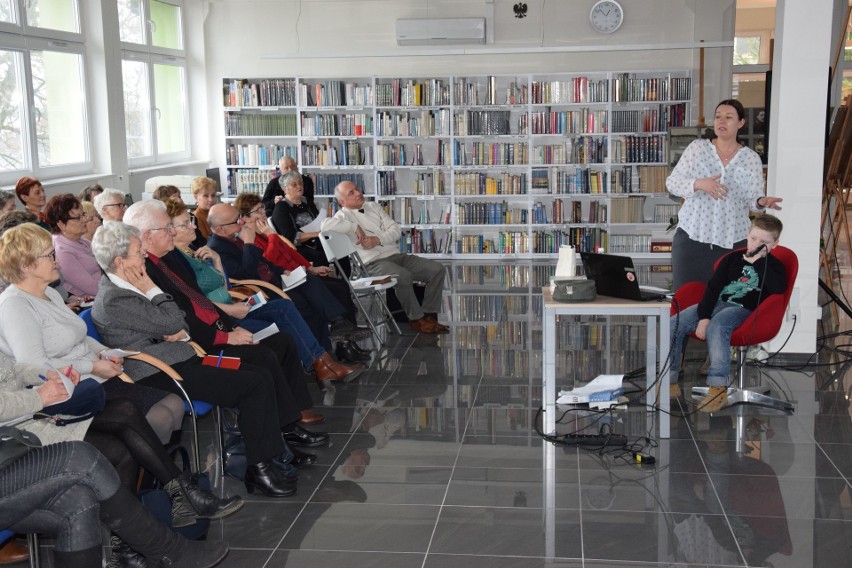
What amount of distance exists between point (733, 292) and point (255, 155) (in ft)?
27.8

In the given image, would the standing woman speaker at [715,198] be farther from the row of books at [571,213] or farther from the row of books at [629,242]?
the row of books at [571,213]

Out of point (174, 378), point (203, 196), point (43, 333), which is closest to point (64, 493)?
point (43, 333)

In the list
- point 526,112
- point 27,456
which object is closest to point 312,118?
point 526,112

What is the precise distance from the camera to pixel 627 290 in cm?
481

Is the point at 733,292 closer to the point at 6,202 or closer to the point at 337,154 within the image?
the point at 6,202

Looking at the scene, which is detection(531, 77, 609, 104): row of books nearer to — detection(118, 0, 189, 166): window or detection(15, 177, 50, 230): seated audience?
detection(118, 0, 189, 166): window

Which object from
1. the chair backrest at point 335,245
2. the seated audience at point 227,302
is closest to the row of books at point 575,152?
the chair backrest at point 335,245

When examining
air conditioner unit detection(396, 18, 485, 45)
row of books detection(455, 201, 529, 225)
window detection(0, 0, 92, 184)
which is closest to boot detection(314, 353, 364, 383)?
window detection(0, 0, 92, 184)

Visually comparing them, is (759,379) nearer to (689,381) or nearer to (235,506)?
(689,381)

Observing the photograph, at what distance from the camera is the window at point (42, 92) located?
351 inches

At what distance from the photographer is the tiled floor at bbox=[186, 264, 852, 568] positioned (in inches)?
140

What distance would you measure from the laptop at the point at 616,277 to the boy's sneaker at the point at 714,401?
2.36 ft

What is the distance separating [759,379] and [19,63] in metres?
7.29

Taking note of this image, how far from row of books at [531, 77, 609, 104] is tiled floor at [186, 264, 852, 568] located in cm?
678
